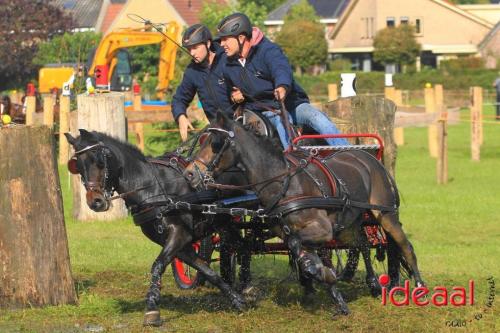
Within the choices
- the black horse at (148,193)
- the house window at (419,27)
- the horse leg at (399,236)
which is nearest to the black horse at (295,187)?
the horse leg at (399,236)

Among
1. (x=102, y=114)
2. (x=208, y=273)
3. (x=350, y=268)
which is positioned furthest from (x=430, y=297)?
(x=102, y=114)

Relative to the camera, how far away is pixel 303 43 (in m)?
80.2

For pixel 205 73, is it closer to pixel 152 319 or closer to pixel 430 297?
pixel 152 319

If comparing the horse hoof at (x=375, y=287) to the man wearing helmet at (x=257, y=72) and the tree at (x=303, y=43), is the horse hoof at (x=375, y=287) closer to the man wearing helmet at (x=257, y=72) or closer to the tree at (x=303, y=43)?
the man wearing helmet at (x=257, y=72)

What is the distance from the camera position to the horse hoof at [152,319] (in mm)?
9758

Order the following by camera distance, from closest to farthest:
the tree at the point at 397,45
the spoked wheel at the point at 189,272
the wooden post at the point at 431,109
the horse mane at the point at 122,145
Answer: the horse mane at the point at 122,145, the spoked wheel at the point at 189,272, the wooden post at the point at 431,109, the tree at the point at 397,45

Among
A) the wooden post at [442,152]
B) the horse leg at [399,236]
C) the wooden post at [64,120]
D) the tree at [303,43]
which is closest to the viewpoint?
the horse leg at [399,236]

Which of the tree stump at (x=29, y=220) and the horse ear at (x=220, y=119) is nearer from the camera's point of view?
the horse ear at (x=220, y=119)

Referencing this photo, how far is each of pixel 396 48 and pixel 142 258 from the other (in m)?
68.0

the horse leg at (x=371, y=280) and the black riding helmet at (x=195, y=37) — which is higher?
the black riding helmet at (x=195, y=37)

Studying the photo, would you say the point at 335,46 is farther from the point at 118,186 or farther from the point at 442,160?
the point at 118,186

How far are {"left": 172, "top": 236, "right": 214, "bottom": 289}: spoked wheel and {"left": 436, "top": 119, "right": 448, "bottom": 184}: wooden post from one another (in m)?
11.4

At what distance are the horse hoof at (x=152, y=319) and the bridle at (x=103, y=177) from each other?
996 millimetres

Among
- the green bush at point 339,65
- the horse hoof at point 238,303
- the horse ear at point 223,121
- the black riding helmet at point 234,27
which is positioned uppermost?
the black riding helmet at point 234,27
